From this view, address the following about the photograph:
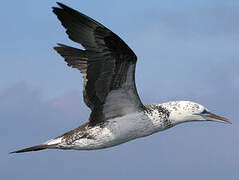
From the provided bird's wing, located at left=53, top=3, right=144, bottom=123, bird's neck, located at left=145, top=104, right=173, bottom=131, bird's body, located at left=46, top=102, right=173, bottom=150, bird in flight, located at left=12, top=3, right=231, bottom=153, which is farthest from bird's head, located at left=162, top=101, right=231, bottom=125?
bird's wing, located at left=53, top=3, right=144, bottom=123

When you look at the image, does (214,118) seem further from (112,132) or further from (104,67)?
(104,67)

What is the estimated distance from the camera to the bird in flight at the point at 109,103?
441 inches

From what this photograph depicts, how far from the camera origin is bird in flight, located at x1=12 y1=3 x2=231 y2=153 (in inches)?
441

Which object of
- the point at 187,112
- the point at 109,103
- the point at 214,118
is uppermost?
the point at 109,103

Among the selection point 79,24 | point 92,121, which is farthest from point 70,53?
point 79,24

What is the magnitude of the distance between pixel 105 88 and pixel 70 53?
2897 mm

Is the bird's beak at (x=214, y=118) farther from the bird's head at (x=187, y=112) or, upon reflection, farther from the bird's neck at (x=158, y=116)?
the bird's neck at (x=158, y=116)

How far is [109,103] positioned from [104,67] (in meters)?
1.13

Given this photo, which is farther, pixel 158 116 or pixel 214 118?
pixel 214 118

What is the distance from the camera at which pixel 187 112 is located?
13289 mm

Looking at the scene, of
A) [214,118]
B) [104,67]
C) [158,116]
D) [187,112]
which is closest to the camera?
[104,67]

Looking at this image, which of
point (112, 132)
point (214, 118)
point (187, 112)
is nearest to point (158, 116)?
point (187, 112)

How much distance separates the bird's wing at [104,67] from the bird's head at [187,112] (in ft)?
3.13

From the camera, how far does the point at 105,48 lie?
11.3 m
